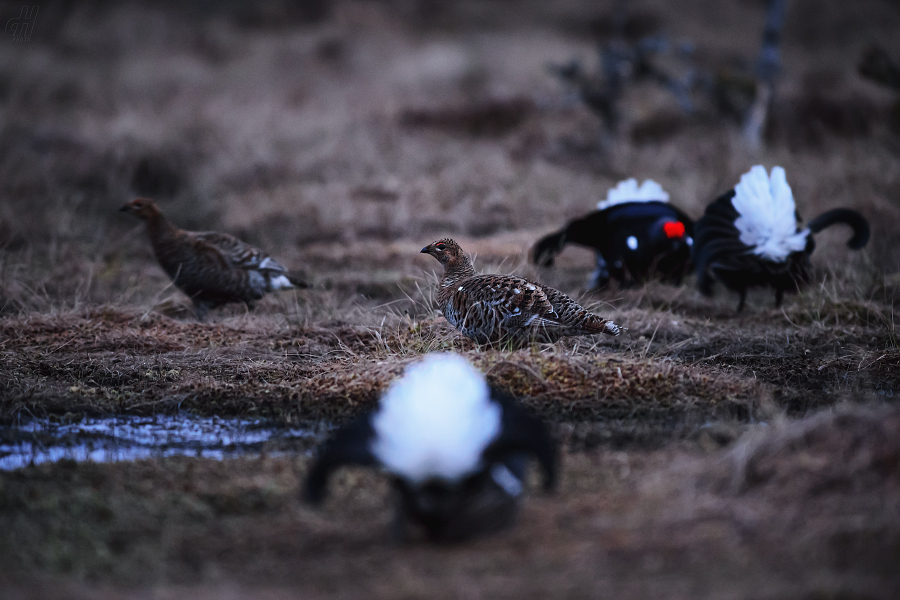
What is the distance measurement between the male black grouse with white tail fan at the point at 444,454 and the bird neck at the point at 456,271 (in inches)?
82.9

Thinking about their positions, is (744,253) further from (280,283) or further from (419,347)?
(280,283)

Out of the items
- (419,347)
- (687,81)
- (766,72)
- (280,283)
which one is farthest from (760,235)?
(687,81)

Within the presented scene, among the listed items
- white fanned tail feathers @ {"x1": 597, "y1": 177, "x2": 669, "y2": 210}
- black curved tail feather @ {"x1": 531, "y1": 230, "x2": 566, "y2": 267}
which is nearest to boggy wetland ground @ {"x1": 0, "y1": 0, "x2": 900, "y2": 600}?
black curved tail feather @ {"x1": 531, "y1": 230, "x2": 566, "y2": 267}

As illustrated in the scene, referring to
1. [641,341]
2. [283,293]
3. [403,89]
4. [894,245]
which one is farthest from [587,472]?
[403,89]

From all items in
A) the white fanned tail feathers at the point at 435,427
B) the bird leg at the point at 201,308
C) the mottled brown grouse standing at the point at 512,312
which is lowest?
the white fanned tail feathers at the point at 435,427

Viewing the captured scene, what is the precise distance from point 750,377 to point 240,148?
934cm

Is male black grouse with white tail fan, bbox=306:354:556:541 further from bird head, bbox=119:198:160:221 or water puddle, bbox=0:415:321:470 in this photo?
bird head, bbox=119:198:160:221

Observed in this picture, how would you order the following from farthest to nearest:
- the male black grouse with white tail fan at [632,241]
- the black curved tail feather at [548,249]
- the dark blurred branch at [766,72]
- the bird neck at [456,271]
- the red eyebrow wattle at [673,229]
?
the dark blurred branch at [766,72]
the black curved tail feather at [548,249]
the male black grouse with white tail fan at [632,241]
the red eyebrow wattle at [673,229]
the bird neck at [456,271]

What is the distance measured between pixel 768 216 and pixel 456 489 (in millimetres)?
4189

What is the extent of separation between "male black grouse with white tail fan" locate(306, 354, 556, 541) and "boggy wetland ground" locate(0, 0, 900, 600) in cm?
12

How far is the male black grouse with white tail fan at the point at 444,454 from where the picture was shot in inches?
113

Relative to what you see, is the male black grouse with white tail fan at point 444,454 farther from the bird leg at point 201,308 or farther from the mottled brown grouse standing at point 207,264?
the bird leg at point 201,308

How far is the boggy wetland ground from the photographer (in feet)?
9.23

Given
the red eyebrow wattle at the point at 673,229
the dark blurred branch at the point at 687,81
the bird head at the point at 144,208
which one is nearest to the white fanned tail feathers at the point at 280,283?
the bird head at the point at 144,208
